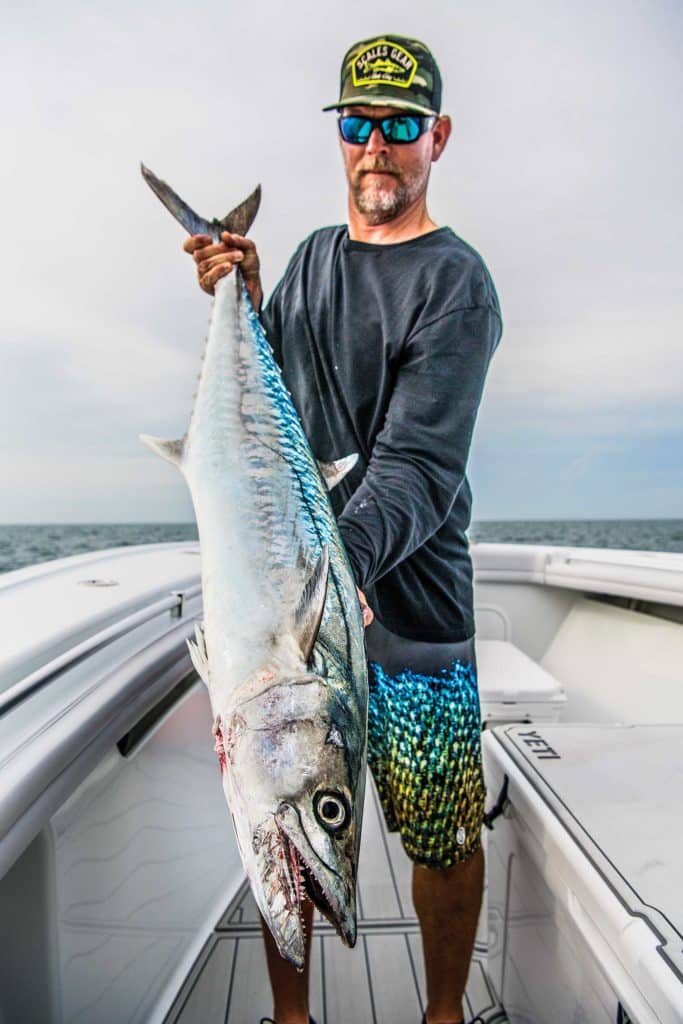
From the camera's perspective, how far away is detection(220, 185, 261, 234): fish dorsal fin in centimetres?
168

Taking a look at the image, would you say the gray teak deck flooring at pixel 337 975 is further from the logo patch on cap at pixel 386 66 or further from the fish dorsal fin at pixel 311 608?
the logo patch on cap at pixel 386 66

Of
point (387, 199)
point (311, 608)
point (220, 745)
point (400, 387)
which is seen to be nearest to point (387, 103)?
point (387, 199)

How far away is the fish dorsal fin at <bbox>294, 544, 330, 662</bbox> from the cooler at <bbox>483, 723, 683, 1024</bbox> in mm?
513

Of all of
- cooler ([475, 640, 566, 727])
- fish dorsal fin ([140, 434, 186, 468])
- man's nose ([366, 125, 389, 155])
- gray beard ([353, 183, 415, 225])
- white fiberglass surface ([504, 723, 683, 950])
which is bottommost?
cooler ([475, 640, 566, 727])

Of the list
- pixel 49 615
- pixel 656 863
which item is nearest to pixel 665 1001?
pixel 656 863

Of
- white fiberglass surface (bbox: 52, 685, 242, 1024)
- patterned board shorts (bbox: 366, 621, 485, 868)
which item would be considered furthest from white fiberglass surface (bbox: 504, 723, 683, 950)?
white fiberglass surface (bbox: 52, 685, 242, 1024)

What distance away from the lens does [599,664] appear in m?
2.82

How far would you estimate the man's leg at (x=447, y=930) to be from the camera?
4.53 ft

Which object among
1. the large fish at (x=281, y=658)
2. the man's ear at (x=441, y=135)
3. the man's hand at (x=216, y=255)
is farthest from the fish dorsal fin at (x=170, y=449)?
the man's ear at (x=441, y=135)

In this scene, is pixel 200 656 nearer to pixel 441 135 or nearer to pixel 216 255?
pixel 216 255

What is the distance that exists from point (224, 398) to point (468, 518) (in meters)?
0.57

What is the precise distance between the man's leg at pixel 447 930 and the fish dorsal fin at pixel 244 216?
1434 millimetres

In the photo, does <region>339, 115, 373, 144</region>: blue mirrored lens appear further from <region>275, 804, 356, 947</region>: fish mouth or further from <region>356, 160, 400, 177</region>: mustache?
<region>275, 804, 356, 947</region>: fish mouth

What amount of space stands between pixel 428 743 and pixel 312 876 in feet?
2.38
